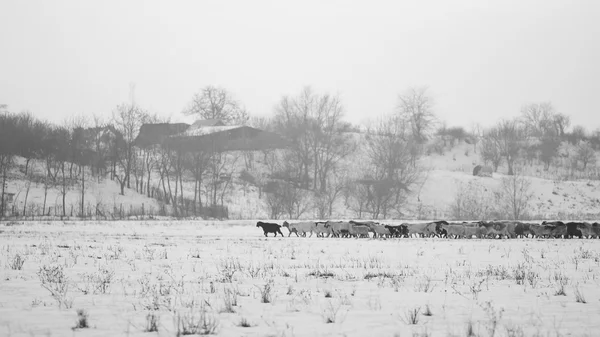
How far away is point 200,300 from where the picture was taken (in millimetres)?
9508

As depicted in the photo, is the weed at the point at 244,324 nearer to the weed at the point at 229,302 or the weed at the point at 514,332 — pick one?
the weed at the point at 229,302

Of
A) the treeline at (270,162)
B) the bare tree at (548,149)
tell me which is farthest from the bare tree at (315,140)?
the bare tree at (548,149)

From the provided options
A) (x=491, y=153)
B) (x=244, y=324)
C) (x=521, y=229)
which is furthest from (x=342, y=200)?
(x=244, y=324)

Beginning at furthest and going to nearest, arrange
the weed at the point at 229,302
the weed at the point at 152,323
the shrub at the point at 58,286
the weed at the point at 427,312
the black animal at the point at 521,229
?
the black animal at the point at 521,229
the shrub at the point at 58,286
the weed at the point at 229,302
the weed at the point at 427,312
the weed at the point at 152,323

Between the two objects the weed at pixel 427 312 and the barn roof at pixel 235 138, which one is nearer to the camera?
the weed at pixel 427 312

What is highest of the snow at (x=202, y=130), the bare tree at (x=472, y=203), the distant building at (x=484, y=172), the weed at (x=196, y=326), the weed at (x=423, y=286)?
the snow at (x=202, y=130)

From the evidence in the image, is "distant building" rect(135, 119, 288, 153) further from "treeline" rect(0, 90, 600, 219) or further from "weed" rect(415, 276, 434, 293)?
"weed" rect(415, 276, 434, 293)

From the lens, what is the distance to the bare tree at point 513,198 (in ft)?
204

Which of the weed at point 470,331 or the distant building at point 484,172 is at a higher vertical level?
the distant building at point 484,172

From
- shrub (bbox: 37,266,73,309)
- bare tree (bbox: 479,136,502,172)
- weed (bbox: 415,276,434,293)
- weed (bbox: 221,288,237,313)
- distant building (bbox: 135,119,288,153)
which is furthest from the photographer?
bare tree (bbox: 479,136,502,172)

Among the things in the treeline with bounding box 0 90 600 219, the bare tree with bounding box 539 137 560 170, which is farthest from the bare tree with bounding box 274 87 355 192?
the bare tree with bounding box 539 137 560 170

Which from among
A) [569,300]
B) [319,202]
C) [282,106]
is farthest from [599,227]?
[282,106]

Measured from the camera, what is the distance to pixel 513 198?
65.5 meters

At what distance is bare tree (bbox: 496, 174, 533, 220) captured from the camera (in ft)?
204
